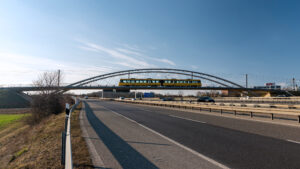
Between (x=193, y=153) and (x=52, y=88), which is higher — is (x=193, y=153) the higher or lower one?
the lower one

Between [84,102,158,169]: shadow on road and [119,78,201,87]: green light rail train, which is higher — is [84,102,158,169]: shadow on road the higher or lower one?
the lower one

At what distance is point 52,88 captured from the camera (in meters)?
33.2

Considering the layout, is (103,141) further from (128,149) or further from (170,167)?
(170,167)

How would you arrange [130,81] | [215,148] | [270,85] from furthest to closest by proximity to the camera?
[270,85] < [130,81] < [215,148]

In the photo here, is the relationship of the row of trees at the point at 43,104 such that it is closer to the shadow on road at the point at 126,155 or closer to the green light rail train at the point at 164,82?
the shadow on road at the point at 126,155

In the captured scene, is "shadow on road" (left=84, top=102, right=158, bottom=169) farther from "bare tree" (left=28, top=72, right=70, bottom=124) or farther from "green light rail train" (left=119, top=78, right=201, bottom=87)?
"green light rail train" (left=119, top=78, right=201, bottom=87)

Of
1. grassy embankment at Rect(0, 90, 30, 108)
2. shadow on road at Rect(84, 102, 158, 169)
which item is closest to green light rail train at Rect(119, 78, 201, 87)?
grassy embankment at Rect(0, 90, 30, 108)

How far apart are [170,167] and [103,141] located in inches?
143

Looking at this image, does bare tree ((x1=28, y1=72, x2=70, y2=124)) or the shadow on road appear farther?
bare tree ((x1=28, y1=72, x2=70, y2=124))

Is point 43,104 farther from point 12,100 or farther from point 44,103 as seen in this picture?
point 12,100

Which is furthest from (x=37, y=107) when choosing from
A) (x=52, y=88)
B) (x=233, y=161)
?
(x=233, y=161)

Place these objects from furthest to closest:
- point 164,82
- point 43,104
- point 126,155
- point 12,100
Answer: point 164,82, point 12,100, point 43,104, point 126,155

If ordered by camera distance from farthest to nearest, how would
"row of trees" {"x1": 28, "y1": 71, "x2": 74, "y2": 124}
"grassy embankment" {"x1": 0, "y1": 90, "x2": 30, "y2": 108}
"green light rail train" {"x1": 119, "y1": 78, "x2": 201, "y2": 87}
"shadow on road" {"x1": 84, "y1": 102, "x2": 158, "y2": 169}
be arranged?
"green light rail train" {"x1": 119, "y1": 78, "x2": 201, "y2": 87} < "grassy embankment" {"x1": 0, "y1": 90, "x2": 30, "y2": 108} < "row of trees" {"x1": 28, "y1": 71, "x2": 74, "y2": 124} < "shadow on road" {"x1": 84, "y1": 102, "x2": 158, "y2": 169}

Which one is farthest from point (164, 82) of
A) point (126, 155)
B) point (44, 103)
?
point (126, 155)
